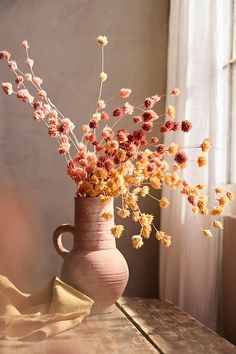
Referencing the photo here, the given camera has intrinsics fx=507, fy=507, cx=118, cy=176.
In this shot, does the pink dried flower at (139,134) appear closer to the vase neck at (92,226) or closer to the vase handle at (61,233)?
the vase neck at (92,226)

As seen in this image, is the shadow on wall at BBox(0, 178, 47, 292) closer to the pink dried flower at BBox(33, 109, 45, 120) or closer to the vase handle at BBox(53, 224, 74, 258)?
the vase handle at BBox(53, 224, 74, 258)

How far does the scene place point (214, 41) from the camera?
184cm

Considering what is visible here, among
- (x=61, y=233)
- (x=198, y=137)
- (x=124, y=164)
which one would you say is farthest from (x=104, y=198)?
(x=198, y=137)

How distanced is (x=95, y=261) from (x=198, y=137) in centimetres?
68

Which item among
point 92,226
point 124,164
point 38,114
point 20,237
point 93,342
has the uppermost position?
point 38,114

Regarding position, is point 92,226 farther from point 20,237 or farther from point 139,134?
point 20,237

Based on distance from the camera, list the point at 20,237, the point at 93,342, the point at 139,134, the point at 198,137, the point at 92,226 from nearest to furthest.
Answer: the point at 93,342
the point at 139,134
the point at 92,226
the point at 198,137
the point at 20,237

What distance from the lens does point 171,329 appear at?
144 cm

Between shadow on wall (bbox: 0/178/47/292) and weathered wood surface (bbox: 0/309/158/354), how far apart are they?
93 centimetres

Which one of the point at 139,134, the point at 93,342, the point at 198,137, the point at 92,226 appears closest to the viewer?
the point at 93,342

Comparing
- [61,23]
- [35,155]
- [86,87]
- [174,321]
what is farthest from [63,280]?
[61,23]

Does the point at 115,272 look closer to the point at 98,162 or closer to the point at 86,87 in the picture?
the point at 98,162

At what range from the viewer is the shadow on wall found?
2346 mm

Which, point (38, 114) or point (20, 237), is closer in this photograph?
point (38, 114)
